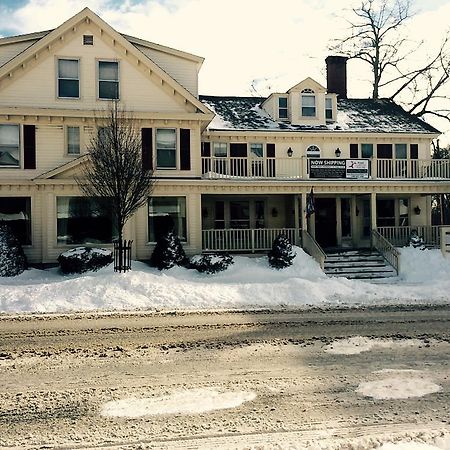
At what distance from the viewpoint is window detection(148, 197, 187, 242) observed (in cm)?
2009

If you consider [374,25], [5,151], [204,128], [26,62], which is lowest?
[5,151]

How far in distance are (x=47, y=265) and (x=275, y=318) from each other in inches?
422

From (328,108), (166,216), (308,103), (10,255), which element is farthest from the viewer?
(328,108)

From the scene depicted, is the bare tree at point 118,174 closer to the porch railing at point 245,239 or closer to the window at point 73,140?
the window at point 73,140

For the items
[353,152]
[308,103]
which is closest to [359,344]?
[353,152]

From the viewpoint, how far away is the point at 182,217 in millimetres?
20406

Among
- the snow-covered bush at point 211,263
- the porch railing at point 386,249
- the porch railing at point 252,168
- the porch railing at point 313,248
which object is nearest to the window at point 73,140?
the porch railing at point 252,168

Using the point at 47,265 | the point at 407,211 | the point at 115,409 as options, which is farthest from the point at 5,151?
the point at 407,211

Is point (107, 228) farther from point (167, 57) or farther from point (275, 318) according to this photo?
point (275, 318)

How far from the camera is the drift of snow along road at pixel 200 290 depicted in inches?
531

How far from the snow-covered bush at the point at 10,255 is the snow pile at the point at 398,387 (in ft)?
45.1

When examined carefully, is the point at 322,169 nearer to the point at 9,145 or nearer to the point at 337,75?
the point at 337,75

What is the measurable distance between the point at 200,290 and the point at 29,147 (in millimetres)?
9539

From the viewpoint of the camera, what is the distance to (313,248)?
19.9 meters
